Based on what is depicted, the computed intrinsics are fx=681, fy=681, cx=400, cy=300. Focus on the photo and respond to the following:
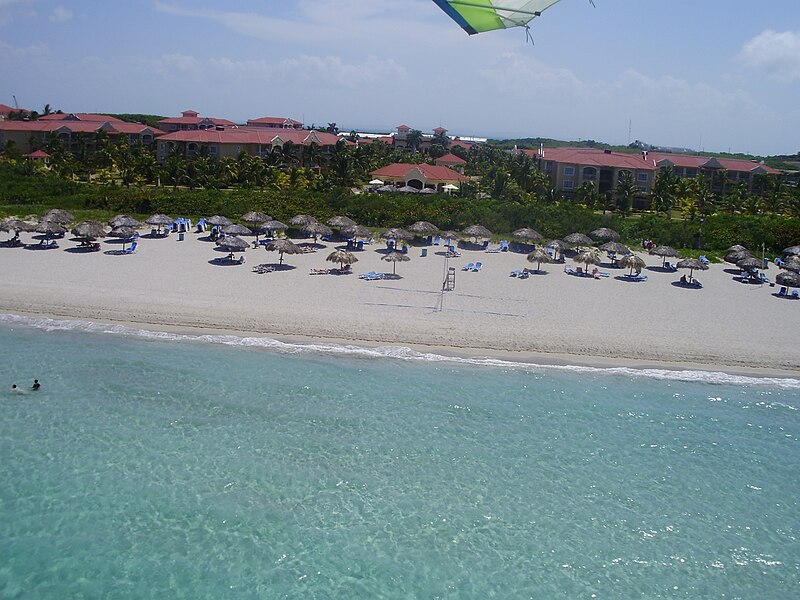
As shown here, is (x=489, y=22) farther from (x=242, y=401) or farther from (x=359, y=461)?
(x=242, y=401)

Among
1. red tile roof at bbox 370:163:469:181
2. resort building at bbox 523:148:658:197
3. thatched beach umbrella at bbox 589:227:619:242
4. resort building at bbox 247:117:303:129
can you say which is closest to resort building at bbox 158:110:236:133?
resort building at bbox 247:117:303:129

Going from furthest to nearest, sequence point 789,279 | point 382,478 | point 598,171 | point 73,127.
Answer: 1. point 73,127
2. point 598,171
3. point 789,279
4. point 382,478

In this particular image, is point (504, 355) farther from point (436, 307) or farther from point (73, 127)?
point (73, 127)

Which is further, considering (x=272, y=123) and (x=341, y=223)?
(x=272, y=123)

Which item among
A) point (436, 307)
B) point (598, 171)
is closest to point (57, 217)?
→ point (436, 307)

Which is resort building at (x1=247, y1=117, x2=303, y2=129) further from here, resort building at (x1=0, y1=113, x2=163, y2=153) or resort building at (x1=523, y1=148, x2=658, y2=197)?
resort building at (x1=523, y1=148, x2=658, y2=197)

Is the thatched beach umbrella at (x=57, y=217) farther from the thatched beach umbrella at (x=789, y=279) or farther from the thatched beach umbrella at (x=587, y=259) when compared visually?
the thatched beach umbrella at (x=789, y=279)
